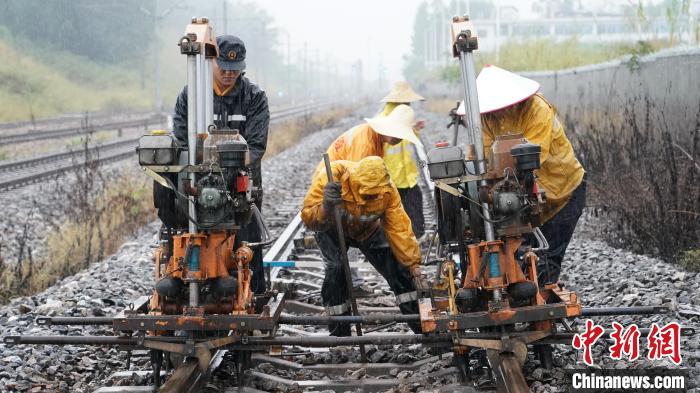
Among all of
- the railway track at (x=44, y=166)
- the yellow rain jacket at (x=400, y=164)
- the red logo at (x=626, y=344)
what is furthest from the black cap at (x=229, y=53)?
the railway track at (x=44, y=166)

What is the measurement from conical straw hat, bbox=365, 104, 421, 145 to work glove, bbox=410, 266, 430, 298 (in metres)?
1.08

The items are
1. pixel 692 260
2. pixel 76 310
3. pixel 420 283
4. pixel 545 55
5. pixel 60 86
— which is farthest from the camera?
pixel 60 86

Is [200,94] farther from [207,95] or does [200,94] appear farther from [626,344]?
[626,344]

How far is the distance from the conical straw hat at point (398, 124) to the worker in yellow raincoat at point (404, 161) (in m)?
0.34

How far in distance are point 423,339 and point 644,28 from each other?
11.2 meters

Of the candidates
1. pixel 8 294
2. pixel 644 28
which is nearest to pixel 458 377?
pixel 8 294

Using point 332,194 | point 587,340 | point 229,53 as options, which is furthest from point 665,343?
point 229,53

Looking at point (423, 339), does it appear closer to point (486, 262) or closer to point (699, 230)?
point (486, 262)

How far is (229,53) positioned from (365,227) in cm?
145

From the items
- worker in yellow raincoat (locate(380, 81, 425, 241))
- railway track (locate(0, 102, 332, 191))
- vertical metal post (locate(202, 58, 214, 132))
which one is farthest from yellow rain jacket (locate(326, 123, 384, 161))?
railway track (locate(0, 102, 332, 191))

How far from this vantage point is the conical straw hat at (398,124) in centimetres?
627

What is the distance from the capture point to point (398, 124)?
6469mm

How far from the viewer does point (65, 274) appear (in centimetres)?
902

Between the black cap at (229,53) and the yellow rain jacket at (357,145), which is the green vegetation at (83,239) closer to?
the yellow rain jacket at (357,145)
